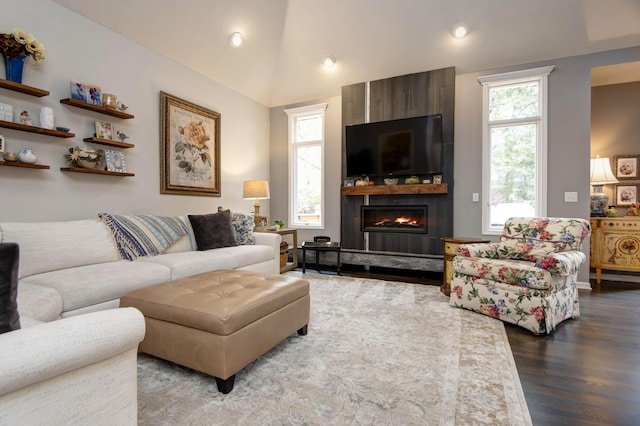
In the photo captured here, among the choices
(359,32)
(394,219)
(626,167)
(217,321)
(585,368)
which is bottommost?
(585,368)

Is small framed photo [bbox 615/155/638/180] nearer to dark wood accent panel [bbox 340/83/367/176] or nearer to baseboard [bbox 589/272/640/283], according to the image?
baseboard [bbox 589/272/640/283]

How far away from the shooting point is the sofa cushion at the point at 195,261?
2.59 metres

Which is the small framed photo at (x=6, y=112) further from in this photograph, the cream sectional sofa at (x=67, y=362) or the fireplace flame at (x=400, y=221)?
the fireplace flame at (x=400, y=221)

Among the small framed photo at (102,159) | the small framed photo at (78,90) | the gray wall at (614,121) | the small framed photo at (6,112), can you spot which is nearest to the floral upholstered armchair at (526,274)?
the gray wall at (614,121)

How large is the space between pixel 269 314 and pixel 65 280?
1311mm

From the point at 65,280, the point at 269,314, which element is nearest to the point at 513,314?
the point at 269,314

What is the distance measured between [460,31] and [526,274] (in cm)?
A: 303

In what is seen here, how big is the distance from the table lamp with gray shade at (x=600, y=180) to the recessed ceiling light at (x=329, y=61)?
3893 mm

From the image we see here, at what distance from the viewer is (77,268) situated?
2227 millimetres

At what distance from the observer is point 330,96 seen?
509 centimetres

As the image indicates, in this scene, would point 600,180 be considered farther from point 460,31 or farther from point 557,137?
point 460,31

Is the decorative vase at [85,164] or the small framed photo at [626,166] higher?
the small framed photo at [626,166]

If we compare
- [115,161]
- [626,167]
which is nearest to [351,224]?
[115,161]

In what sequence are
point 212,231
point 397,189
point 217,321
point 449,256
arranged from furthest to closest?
point 397,189
point 212,231
point 449,256
point 217,321
